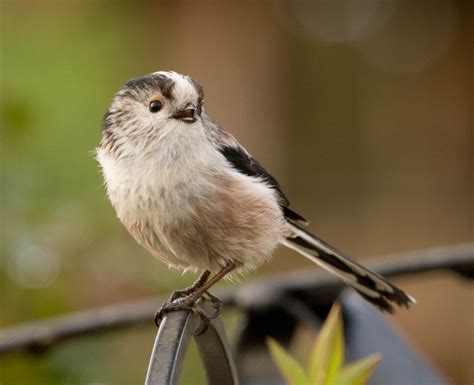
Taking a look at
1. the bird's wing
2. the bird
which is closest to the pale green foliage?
the bird

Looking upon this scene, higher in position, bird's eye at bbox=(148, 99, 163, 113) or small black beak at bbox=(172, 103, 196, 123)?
small black beak at bbox=(172, 103, 196, 123)

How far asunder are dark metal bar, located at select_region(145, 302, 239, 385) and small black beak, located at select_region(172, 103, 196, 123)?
409 millimetres

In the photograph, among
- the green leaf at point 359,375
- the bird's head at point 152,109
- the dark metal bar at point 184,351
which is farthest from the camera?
the bird's head at point 152,109

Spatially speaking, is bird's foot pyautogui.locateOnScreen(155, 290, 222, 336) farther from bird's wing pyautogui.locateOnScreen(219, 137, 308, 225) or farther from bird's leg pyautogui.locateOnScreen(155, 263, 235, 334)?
bird's wing pyautogui.locateOnScreen(219, 137, 308, 225)

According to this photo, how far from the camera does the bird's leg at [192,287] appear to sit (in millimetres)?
2062

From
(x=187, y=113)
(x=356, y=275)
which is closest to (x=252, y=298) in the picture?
(x=356, y=275)

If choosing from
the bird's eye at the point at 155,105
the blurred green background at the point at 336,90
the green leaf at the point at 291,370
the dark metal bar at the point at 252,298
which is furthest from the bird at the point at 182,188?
the blurred green background at the point at 336,90

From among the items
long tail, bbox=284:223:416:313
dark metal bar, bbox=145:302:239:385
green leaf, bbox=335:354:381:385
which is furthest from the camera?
long tail, bbox=284:223:416:313

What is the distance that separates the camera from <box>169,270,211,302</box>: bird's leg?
6.77ft

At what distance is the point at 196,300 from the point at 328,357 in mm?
844

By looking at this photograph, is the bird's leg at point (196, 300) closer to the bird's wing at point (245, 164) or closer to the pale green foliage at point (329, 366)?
the bird's wing at point (245, 164)

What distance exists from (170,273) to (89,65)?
2.93m

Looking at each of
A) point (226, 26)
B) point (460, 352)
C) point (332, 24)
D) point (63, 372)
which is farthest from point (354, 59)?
point (63, 372)

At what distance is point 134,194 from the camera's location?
2.01 m
